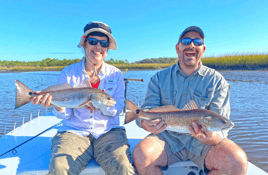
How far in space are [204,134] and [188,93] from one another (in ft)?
2.65

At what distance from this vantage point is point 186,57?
330cm

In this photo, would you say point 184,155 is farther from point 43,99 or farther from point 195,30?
point 43,99

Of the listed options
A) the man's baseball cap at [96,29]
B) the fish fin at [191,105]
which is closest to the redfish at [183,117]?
the fish fin at [191,105]

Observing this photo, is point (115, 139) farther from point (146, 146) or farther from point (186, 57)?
point (186, 57)

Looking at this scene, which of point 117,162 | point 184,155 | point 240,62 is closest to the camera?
point 117,162

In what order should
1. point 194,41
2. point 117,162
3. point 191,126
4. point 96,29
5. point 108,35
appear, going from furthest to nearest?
1. point 108,35
2. point 96,29
3. point 194,41
4. point 191,126
5. point 117,162

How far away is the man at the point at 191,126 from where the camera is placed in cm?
271

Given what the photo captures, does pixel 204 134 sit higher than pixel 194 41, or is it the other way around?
pixel 194 41

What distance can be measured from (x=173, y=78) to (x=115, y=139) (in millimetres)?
1507

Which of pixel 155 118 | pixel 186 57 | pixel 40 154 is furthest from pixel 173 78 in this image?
pixel 40 154

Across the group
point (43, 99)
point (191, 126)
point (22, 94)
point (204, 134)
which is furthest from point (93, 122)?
point (204, 134)

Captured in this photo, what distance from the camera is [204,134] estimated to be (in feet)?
8.96

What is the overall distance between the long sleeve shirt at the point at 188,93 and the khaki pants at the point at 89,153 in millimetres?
568

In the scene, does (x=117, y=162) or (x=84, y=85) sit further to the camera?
(x=84, y=85)
